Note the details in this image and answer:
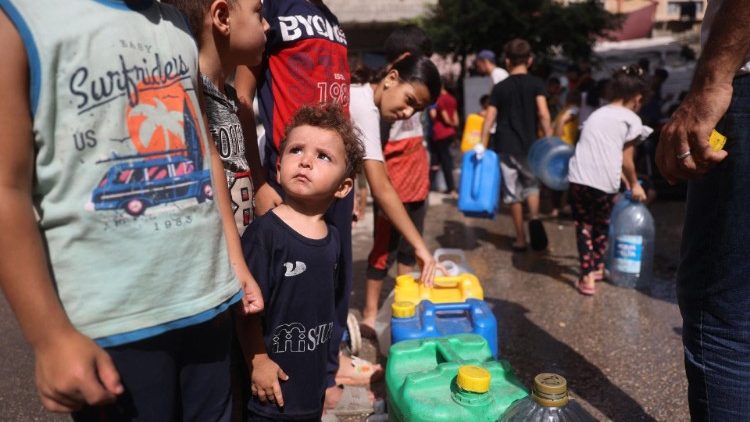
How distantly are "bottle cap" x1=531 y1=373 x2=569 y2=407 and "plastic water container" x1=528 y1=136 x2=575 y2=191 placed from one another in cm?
417

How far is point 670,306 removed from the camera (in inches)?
168

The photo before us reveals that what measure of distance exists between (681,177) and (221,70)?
1427mm

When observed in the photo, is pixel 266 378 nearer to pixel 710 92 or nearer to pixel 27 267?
pixel 27 267

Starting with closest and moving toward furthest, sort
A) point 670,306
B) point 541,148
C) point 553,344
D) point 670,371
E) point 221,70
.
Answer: point 221,70, point 670,371, point 553,344, point 670,306, point 541,148

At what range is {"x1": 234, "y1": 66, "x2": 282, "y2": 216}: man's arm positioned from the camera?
2.36 meters

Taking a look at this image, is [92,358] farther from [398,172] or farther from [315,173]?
[398,172]

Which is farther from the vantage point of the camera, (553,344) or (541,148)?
(541,148)

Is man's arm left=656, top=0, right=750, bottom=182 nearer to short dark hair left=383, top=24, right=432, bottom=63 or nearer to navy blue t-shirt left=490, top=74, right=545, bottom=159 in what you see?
short dark hair left=383, top=24, right=432, bottom=63

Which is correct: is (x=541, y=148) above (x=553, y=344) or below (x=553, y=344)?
above

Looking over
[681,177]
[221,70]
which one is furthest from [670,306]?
[221,70]

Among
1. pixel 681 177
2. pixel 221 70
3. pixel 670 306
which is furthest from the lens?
pixel 670 306

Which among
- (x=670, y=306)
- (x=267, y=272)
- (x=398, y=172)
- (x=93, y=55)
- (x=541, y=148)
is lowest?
(x=670, y=306)

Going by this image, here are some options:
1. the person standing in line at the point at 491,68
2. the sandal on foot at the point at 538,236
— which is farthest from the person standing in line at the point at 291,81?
A: the person standing in line at the point at 491,68

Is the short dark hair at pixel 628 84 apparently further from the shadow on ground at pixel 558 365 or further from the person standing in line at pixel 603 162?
the shadow on ground at pixel 558 365
